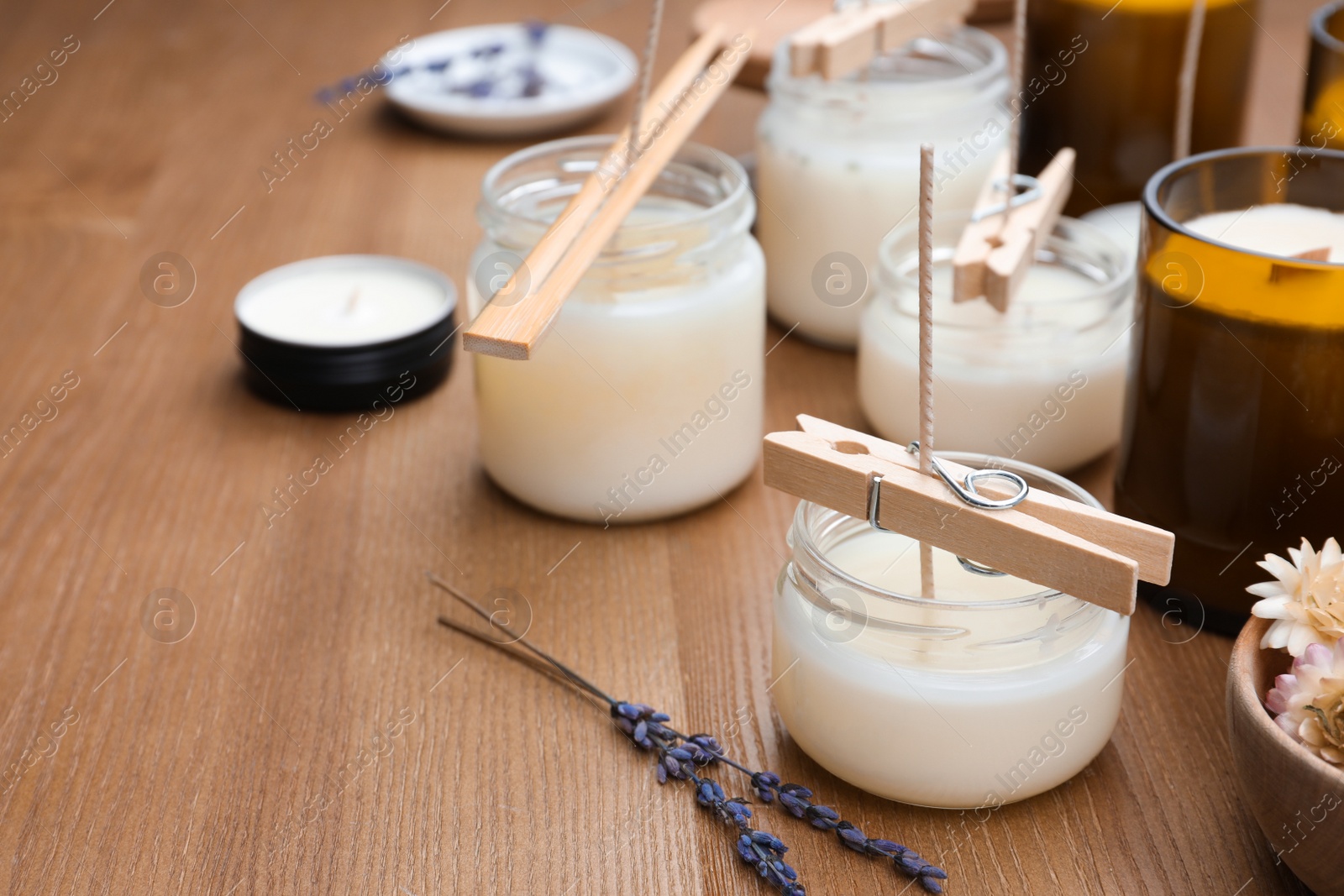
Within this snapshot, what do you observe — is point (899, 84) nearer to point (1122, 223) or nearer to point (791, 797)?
point (1122, 223)

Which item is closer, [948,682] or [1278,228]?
[948,682]

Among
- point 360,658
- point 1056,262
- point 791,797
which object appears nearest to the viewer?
point 791,797

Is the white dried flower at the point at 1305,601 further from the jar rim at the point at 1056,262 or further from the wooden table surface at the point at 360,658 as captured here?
the jar rim at the point at 1056,262

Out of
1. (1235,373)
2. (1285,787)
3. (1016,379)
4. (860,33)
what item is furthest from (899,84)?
(1285,787)

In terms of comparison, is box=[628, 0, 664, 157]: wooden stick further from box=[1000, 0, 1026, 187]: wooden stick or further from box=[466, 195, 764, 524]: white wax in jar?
box=[1000, 0, 1026, 187]: wooden stick

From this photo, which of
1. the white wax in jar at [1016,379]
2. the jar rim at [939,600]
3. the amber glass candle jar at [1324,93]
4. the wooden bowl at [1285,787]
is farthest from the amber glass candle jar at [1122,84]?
the wooden bowl at [1285,787]
